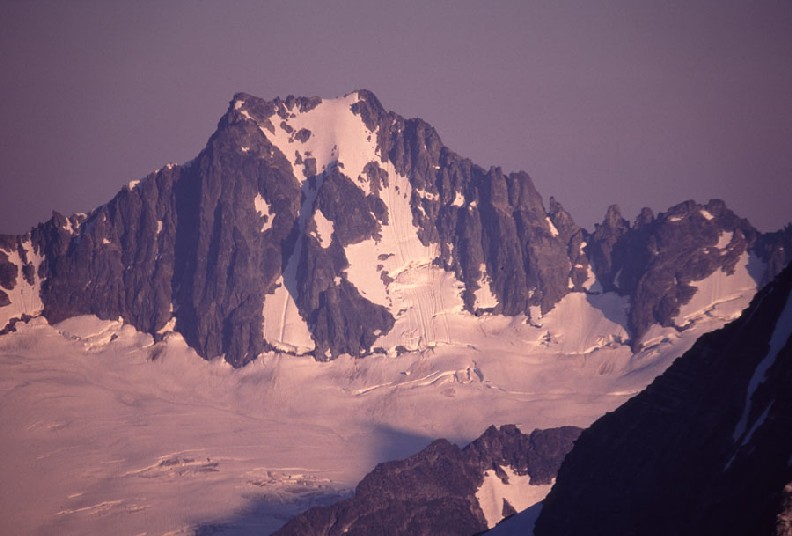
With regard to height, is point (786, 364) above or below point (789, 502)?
above

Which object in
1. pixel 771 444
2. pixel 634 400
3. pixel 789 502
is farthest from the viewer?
pixel 634 400

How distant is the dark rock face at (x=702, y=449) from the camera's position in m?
85.4

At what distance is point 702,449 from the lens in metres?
93.9

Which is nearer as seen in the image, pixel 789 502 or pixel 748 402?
pixel 789 502

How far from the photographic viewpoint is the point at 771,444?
282 ft

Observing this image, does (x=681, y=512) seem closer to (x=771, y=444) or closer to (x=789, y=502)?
(x=771, y=444)

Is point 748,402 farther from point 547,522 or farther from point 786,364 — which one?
point 547,522

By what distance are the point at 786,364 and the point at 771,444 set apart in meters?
5.42

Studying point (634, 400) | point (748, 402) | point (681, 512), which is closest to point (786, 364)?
point (748, 402)

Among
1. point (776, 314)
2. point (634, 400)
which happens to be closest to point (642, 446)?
point (634, 400)

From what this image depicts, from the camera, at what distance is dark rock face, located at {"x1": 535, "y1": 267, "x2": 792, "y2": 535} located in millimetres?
85438

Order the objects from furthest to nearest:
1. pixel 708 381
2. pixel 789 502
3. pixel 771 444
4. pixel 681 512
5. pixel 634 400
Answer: pixel 634 400
pixel 708 381
pixel 681 512
pixel 771 444
pixel 789 502

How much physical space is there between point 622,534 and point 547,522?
468 inches

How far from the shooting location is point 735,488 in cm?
8669
